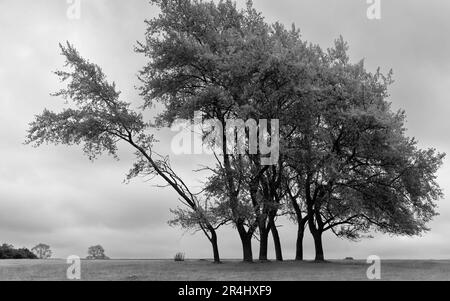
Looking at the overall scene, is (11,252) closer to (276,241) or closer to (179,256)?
(179,256)

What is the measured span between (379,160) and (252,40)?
595 inches

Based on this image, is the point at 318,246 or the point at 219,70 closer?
the point at 219,70

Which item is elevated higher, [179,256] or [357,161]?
[357,161]

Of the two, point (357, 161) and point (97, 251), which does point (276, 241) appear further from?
point (97, 251)

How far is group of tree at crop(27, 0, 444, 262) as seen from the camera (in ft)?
125

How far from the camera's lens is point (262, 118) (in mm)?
38344

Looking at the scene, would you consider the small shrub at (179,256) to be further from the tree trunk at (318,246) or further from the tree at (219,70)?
the tree trunk at (318,246)

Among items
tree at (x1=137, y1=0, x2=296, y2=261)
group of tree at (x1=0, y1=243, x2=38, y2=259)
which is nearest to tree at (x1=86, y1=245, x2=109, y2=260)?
group of tree at (x1=0, y1=243, x2=38, y2=259)

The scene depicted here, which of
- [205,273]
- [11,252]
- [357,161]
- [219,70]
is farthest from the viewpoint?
[11,252]

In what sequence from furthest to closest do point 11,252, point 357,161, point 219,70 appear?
point 11,252, point 357,161, point 219,70

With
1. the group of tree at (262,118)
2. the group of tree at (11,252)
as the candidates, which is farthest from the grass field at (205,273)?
the group of tree at (11,252)

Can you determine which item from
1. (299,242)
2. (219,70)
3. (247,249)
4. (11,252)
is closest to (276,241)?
(299,242)

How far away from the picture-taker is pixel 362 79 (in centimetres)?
4719
